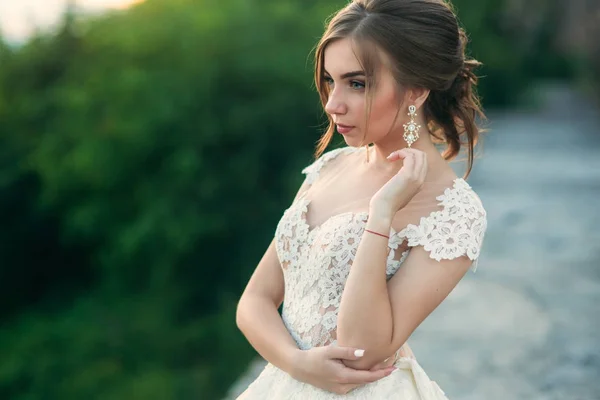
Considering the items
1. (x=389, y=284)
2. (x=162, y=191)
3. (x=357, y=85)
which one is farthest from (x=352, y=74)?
(x=162, y=191)

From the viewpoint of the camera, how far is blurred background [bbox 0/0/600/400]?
26.8 feet

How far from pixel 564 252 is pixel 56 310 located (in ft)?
22.0

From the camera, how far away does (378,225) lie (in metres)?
1.97

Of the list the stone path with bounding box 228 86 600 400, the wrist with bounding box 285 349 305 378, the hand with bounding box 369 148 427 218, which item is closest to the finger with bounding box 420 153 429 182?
the hand with bounding box 369 148 427 218

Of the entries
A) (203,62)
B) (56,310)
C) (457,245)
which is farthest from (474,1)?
(457,245)

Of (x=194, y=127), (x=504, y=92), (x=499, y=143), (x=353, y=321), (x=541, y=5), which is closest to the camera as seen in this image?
(x=353, y=321)

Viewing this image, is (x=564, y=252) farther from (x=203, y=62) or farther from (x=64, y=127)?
(x=64, y=127)

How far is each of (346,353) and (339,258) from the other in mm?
256

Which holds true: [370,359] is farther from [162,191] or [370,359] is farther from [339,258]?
[162,191]

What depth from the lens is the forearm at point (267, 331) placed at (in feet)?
7.09

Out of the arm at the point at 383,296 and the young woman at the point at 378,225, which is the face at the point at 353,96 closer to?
the young woman at the point at 378,225

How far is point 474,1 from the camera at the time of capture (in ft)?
59.5

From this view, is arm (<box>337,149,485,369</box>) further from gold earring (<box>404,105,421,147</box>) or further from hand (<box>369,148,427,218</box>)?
gold earring (<box>404,105,421,147</box>)

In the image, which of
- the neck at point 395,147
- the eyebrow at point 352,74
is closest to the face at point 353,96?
the eyebrow at point 352,74
